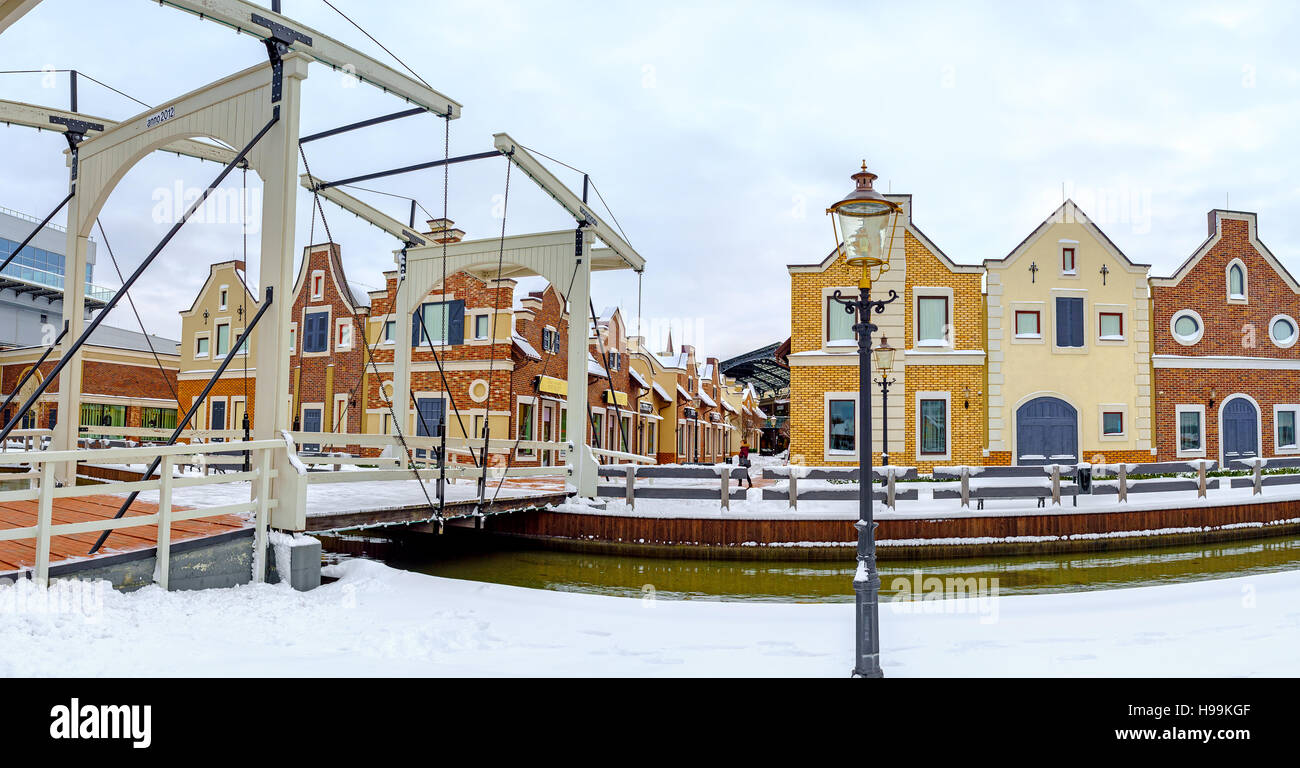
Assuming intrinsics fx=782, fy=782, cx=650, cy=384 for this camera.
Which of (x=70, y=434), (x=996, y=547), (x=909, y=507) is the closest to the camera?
(x=70, y=434)

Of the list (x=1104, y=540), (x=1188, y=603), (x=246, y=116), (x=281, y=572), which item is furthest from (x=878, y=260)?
(x=1104, y=540)

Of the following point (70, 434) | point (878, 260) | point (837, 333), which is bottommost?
point (70, 434)

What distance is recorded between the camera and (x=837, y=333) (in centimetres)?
2064

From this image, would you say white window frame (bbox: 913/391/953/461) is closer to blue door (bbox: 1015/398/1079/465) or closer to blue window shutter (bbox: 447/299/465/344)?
blue door (bbox: 1015/398/1079/465)

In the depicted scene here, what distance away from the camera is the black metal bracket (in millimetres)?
7633

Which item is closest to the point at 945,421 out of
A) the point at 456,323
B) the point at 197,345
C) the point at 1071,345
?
the point at 1071,345

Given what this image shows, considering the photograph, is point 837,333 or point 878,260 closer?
point 878,260

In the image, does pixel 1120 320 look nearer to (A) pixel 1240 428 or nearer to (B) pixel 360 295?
(A) pixel 1240 428

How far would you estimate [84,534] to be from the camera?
714 cm

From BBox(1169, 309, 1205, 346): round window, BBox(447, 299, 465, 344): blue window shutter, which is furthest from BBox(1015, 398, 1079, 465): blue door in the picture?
BBox(447, 299, 465, 344): blue window shutter

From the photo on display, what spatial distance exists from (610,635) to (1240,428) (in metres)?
22.9

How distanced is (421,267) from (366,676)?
9.89 m
